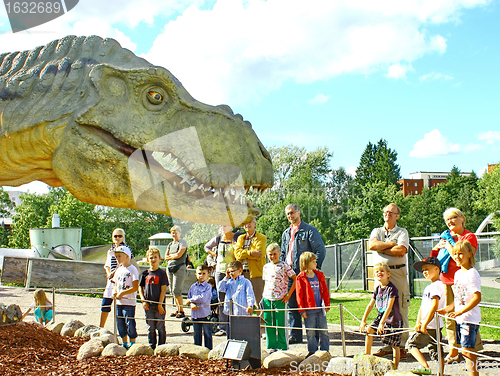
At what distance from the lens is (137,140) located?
2982 millimetres

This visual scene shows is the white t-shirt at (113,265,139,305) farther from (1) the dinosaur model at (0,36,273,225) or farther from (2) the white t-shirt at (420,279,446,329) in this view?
(2) the white t-shirt at (420,279,446,329)

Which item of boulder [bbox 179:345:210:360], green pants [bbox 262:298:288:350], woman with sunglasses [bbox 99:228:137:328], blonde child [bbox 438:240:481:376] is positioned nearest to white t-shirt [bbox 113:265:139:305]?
woman with sunglasses [bbox 99:228:137:328]

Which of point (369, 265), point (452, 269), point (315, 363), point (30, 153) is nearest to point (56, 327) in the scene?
point (315, 363)

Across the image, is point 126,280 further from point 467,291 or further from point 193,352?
point 467,291

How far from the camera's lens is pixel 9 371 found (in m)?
4.15

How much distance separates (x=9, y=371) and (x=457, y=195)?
2574 inches

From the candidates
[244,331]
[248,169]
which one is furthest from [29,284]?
[248,169]

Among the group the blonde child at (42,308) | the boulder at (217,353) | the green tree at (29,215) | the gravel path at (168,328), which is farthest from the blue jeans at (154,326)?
the green tree at (29,215)

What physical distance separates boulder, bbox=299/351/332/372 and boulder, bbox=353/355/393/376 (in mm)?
415

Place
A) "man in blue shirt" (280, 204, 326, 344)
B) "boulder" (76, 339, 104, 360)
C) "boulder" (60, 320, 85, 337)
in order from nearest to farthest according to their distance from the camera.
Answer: "boulder" (76, 339, 104, 360) < "boulder" (60, 320, 85, 337) < "man in blue shirt" (280, 204, 326, 344)

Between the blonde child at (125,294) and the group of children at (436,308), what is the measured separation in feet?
9.93

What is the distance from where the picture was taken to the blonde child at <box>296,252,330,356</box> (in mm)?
5359

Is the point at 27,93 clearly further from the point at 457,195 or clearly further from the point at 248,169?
the point at 457,195

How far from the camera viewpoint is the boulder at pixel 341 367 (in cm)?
408
